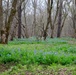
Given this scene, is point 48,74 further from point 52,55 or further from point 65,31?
point 65,31

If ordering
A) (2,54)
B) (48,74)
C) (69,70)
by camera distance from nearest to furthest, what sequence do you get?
1. (48,74)
2. (69,70)
3. (2,54)

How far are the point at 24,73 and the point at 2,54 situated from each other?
8.01ft

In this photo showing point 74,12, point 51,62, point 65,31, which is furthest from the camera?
point 65,31

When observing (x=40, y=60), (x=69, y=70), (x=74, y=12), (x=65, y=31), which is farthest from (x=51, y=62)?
(x=65, y=31)

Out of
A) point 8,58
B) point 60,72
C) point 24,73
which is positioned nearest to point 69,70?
point 60,72

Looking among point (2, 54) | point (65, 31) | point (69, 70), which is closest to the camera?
point (69, 70)

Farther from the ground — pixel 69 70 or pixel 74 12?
pixel 74 12

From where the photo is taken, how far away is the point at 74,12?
3103cm

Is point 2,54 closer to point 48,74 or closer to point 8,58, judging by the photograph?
point 8,58

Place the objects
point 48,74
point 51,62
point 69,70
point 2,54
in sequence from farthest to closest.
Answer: point 2,54
point 51,62
point 69,70
point 48,74

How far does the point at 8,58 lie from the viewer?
7758 mm

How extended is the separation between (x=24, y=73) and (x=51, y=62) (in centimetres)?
→ 183

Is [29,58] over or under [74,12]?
under

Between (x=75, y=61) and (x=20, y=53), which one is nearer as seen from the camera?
(x=75, y=61)
